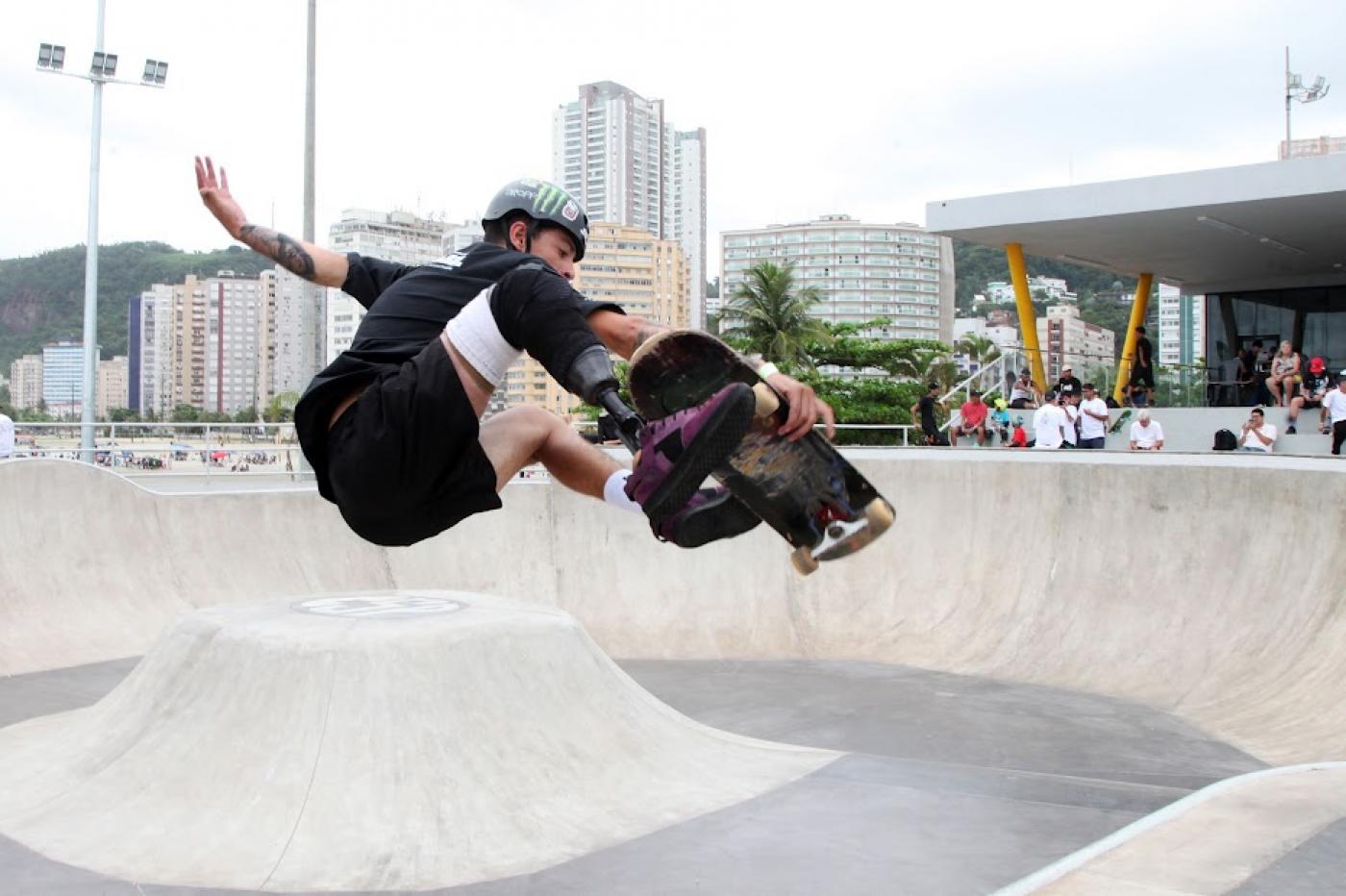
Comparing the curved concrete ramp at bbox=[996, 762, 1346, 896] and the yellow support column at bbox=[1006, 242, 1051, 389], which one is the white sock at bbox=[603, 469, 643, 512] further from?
the yellow support column at bbox=[1006, 242, 1051, 389]

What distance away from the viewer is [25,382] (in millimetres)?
111875

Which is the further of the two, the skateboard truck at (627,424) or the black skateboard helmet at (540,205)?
the black skateboard helmet at (540,205)

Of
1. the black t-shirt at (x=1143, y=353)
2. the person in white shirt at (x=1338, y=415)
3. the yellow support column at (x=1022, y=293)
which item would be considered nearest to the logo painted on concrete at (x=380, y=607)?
the person in white shirt at (x=1338, y=415)

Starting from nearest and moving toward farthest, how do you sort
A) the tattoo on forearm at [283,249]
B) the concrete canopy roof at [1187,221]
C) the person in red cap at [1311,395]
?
1. the tattoo on forearm at [283,249]
2. the person in red cap at [1311,395]
3. the concrete canopy roof at [1187,221]

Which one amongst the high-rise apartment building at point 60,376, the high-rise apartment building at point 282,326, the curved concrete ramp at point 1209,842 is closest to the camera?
the curved concrete ramp at point 1209,842

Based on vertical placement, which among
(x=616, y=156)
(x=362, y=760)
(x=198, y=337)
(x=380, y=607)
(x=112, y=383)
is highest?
(x=616, y=156)

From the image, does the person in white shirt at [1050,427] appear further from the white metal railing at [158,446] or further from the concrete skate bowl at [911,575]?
the white metal railing at [158,446]

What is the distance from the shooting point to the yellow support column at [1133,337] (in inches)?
885

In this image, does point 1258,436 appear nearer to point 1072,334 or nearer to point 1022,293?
point 1022,293

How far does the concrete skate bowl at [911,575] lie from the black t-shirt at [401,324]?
4770mm

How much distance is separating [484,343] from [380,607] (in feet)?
10.1

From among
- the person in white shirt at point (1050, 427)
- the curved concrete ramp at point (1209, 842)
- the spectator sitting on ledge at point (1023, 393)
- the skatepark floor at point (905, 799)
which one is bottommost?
the skatepark floor at point (905, 799)

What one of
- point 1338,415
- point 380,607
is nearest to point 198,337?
point 1338,415

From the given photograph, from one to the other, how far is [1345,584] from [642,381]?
6900 mm
